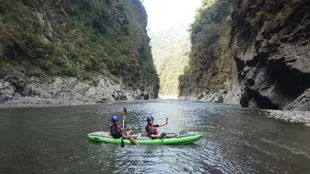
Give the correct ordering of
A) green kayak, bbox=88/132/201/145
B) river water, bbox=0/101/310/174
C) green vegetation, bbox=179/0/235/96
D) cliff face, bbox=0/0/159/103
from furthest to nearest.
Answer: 1. green vegetation, bbox=179/0/235/96
2. cliff face, bbox=0/0/159/103
3. green kayak, bbox=88/132/201/145
4. river water, bbox=0/101/310/174

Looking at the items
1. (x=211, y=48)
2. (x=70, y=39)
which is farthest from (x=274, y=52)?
(x=211, y=48)

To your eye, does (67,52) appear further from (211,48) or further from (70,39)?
(211,48)

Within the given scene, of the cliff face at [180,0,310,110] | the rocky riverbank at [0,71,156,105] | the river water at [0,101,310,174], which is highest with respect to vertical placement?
the cliff face at [180,0,310,110]

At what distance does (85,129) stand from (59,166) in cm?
636

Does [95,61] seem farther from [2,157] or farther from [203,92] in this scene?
[2,157]

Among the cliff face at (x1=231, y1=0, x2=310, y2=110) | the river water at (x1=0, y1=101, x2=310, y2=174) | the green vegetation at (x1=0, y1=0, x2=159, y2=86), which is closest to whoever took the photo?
the river water at (x1=0, y1=101, x2=310, y2=174)

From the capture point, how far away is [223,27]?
53.5 m

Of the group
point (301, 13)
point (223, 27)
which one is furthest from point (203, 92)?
point (301, 13)

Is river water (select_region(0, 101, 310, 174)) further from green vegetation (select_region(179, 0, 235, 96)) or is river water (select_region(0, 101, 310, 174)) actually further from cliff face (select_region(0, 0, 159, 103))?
green vegetation (select_region(179, 0, 235, 96))

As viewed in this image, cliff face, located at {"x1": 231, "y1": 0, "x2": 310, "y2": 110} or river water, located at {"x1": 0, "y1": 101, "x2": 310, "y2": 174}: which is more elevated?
cliff face, located at {"x1": 231, "y1": 0, "x2": 310, "y2": 110}

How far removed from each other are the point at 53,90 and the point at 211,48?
3646 centimetres

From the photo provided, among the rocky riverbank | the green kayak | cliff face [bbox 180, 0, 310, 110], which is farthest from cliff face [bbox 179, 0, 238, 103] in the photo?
the green kayak

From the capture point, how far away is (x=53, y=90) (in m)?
28.0

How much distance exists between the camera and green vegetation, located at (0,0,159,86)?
92.3 feet
